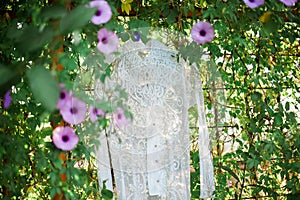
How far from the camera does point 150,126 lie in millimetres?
1827

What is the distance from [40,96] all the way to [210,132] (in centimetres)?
131

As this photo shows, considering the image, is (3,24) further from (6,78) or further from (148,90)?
(6,78)

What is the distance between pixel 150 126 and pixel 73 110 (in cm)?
71

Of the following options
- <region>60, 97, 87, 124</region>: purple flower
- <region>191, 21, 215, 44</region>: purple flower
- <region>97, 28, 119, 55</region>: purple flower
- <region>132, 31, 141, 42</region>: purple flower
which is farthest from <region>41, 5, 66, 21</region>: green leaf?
<region>132, 31, 141, 42</region>: purple flower

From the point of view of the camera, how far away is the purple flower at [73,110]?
3.53 feet

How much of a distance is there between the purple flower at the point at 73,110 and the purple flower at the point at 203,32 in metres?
0.42

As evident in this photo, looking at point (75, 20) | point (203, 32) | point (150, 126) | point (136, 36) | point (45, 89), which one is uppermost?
point (136, 36)

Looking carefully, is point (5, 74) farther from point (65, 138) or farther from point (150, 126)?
point (150, 126)

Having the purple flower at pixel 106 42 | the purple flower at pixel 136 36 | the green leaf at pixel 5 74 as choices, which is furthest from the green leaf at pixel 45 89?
the purple flower at pixel 136 36

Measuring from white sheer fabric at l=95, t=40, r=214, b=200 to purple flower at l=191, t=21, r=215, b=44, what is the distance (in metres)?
0.34

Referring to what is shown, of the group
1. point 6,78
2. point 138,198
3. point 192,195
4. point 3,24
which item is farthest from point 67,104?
point 192,195

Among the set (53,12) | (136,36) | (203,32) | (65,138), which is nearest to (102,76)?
(65,138)

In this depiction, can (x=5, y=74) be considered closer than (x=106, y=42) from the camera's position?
Yes

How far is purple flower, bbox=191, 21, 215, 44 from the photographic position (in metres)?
1.44
